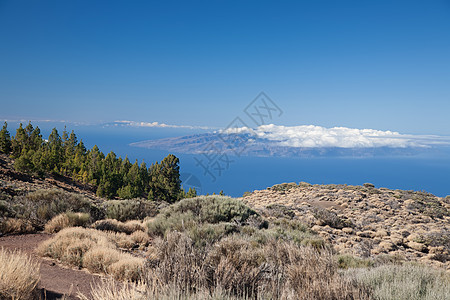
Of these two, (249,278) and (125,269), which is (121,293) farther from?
(125,269)

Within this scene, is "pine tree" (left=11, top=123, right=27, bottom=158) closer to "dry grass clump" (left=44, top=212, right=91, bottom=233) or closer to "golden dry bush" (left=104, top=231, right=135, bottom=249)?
"dry grass clump" (left=44, top=212, right=91, bottom=233)

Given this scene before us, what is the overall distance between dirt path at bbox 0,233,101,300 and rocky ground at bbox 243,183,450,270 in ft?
31.8

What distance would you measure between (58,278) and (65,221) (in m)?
4.50

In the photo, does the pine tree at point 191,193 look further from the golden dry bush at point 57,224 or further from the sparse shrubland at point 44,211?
the golden dry bush at point 57,224

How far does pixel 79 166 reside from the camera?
155 feet

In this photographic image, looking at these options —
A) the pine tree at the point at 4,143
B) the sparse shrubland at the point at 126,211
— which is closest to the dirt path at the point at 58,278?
the sparse shrubland at the point at 126,211

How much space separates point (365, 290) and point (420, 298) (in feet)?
2.20

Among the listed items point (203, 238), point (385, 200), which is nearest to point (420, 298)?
point (203, 238)

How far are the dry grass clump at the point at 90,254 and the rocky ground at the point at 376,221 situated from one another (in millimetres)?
8910

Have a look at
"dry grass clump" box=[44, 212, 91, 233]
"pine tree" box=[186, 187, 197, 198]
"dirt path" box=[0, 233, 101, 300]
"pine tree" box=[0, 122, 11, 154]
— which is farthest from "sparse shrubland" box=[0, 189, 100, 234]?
"pine tree" box=[0, 122, 11, 154]

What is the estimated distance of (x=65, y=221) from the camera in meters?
8.52

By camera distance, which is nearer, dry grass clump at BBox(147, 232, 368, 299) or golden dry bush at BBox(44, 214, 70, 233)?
dry grass clump at BBox(147, 232, 368, 299)

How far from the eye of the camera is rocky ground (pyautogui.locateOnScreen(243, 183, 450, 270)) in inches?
493

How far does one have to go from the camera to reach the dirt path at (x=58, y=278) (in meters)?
4.01
